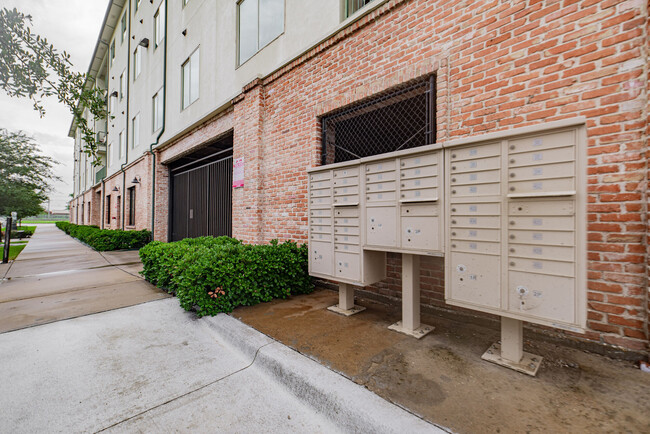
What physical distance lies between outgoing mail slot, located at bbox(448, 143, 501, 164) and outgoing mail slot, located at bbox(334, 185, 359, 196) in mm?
1065

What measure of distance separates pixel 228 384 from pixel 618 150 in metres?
3.75

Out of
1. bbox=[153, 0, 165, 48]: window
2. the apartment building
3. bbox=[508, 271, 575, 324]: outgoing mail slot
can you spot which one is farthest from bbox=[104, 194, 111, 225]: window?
bbox=[508, 271, 575, 324]: outgoing mail slot

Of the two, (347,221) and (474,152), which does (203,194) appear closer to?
(347,221)

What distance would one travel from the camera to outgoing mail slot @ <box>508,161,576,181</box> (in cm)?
188

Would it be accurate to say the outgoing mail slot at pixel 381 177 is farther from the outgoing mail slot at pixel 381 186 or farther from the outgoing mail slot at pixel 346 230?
the outgoing mail slot at pixel 346 230

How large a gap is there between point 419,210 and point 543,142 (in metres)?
1.03

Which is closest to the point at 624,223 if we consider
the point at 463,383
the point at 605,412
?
the point at 605,412

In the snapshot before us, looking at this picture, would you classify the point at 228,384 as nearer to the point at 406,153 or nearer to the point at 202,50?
the point at 406,153

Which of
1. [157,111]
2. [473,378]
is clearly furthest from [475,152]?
[157,111]

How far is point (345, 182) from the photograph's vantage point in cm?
324

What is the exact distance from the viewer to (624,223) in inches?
89.0

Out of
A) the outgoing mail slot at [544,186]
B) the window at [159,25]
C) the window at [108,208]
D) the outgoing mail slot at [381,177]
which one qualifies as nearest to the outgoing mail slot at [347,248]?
the outgoing mail slot at [381,177]

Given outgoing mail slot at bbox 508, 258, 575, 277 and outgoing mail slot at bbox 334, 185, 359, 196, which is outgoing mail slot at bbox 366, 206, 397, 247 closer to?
outgoing mail slot at bbox 334, 185, 359, 196

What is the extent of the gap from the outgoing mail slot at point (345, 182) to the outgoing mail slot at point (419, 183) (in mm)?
592
